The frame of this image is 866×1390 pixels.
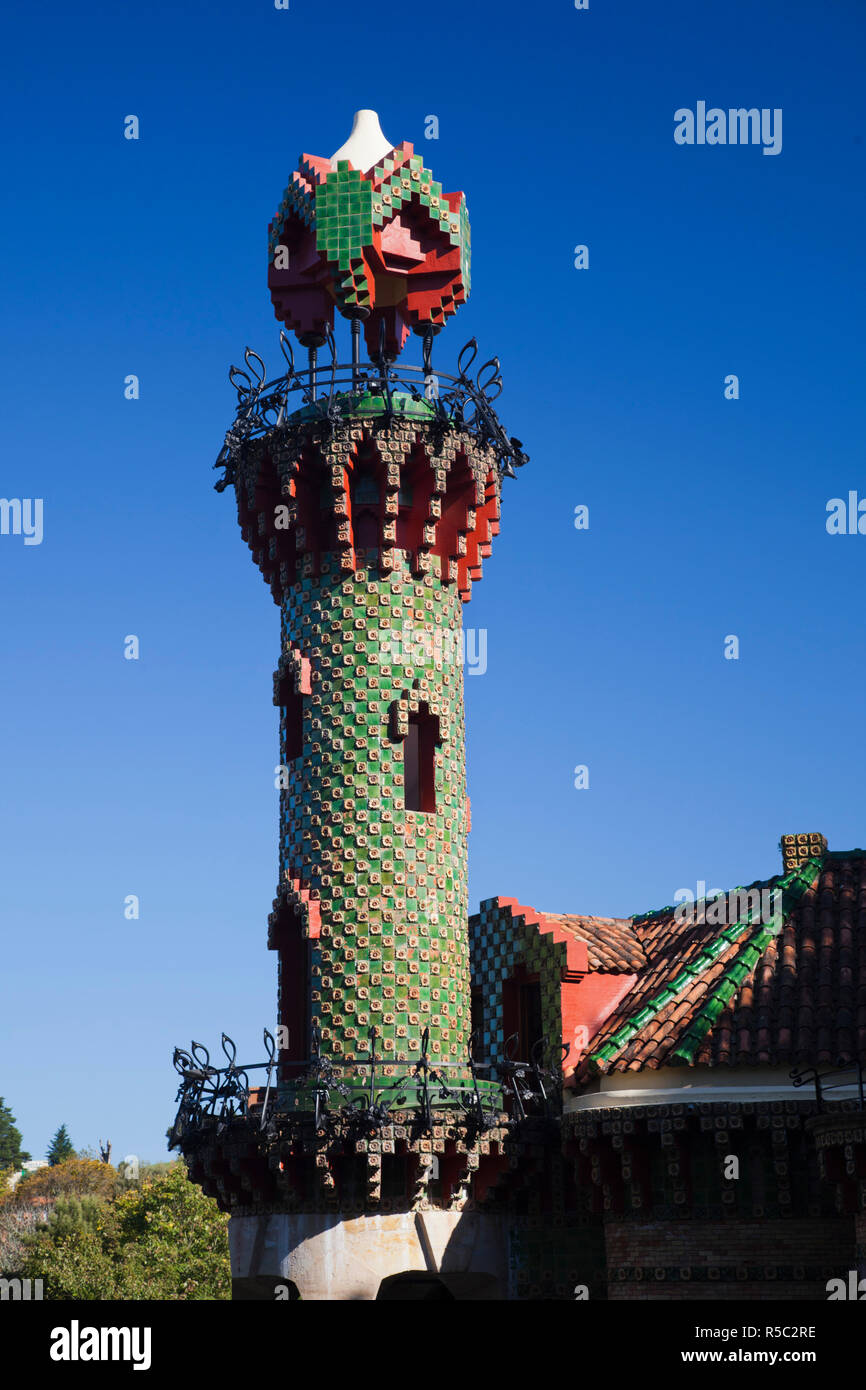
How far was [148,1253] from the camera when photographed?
1647 inches

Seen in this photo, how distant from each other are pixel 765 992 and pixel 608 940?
13.5ft

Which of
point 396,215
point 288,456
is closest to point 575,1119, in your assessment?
point 288,456

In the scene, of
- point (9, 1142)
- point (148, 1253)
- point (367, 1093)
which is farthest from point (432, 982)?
point (9, 1142)

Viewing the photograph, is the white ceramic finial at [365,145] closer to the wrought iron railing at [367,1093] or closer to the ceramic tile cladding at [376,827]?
the ceramic tile cladding at [376,827]

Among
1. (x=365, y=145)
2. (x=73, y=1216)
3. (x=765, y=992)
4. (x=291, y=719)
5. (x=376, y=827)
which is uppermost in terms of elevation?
(x=365, y=145)

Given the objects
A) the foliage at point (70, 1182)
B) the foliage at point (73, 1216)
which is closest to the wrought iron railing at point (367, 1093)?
the foliage at point (73, 1216)

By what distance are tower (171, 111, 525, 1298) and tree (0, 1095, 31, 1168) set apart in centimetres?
7627

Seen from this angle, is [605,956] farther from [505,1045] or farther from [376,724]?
[376,724]

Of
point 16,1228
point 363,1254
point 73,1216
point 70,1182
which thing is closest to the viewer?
point 363,1254

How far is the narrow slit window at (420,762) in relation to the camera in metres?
24.9

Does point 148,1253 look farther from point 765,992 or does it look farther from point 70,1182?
point 70,1182

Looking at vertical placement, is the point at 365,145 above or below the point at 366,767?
above

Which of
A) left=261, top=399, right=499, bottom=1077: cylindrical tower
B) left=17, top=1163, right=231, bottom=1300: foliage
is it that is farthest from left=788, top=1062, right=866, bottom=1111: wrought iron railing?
left=17, top=1163, right=231, bottom=1300: foliage

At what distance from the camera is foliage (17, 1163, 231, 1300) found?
130 ft
